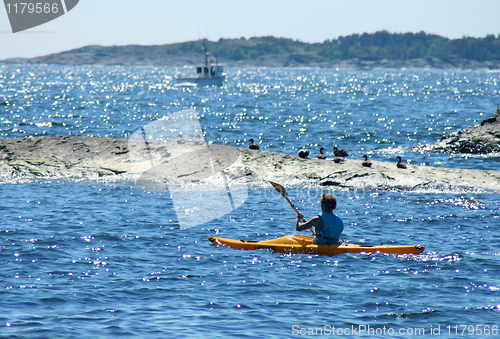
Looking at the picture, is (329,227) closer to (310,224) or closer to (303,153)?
(310,224)

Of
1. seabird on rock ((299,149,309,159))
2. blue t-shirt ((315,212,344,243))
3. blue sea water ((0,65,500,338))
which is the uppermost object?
seabird on rock ((299,149,309,159))

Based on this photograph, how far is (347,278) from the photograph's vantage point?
9.53 meters

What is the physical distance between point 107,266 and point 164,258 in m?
1.24

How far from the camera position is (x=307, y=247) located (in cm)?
1108

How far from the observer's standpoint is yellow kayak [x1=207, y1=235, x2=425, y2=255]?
10844mm

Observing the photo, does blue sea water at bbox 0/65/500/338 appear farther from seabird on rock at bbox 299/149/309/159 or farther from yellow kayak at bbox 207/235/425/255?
seabird on rock at bbox 299/149/309/159

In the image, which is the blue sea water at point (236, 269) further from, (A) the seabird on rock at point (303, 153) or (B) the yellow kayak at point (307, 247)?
(A) the seabird on rock at point (303, 153)

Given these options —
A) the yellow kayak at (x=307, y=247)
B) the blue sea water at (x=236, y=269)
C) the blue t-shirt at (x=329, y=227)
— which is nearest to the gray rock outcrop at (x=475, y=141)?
Result: the blue sea water at (x=236, y=269)

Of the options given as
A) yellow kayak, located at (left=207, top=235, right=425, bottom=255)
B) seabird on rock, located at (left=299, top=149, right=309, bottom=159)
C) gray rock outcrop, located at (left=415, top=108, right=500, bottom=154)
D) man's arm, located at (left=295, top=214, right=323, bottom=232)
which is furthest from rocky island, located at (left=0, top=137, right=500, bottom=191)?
gray rock outcrop, located at (left=415, top=108, right=500, bottom=154)

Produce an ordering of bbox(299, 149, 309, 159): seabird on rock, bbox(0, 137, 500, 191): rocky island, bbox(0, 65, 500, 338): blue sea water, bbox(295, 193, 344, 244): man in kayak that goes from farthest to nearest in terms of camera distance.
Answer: bbox(299, 149, 309, 159): seabird on rock < bbox(0, 137, 500, 191): rocky island < bbox(295, 193, 344, 244): man in kayak < bbox(0, 65, 500, 338): blue sea water

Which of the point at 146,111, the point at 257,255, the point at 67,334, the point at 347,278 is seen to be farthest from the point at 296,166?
the point at 146,111

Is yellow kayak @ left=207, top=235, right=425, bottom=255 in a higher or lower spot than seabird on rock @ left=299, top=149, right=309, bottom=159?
lower

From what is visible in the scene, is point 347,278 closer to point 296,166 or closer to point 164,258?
point 164,258

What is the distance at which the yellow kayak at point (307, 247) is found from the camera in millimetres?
10844
